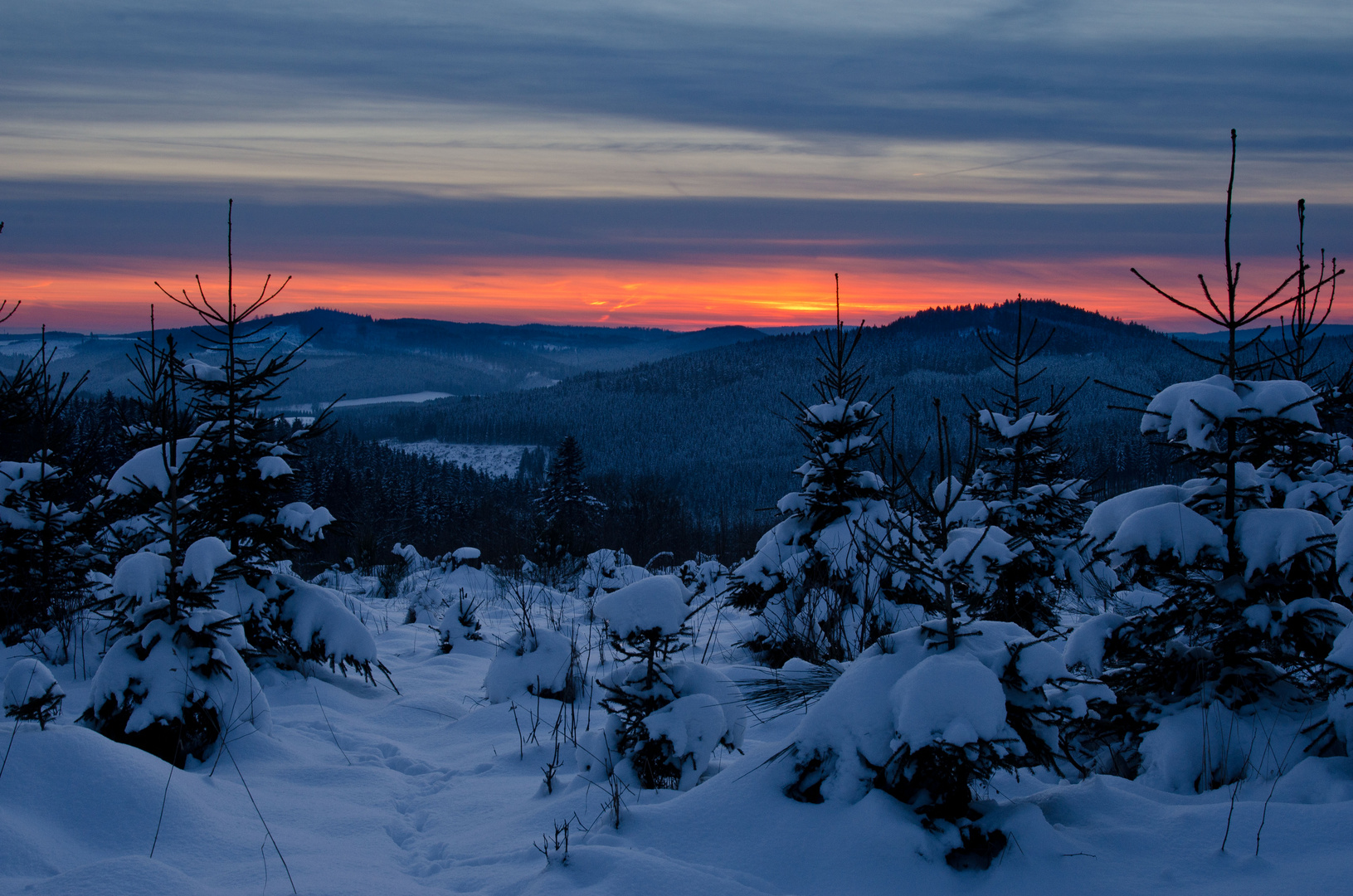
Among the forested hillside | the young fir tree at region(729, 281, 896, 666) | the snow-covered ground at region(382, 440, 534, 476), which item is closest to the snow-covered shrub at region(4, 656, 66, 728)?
the young fir tree at region(729, 281, 896, 666)

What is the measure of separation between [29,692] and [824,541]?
5.63 meters

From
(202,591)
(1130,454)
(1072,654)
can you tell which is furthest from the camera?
(1130,454)

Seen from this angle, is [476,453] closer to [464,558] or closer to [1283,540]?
[464,558]

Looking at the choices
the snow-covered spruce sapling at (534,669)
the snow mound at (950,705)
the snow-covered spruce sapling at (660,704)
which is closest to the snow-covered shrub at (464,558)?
the snow-covered spruce sapling at (534,669)

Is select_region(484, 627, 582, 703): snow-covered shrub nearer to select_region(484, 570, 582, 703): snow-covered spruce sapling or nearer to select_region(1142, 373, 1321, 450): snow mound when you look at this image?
select_region(484, 570, 582, 703): snow-covered spruce sapling

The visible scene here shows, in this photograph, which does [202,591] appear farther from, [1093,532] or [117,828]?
[1093,532]

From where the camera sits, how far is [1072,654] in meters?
3.77

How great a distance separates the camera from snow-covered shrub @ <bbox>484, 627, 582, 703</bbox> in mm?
5680

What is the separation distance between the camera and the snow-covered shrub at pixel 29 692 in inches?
135

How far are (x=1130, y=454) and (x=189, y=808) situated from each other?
106517 millimetres

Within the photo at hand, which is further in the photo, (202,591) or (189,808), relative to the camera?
(202,591)


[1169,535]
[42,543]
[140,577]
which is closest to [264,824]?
[140,577]

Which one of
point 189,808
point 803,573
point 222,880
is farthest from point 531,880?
point 803,573

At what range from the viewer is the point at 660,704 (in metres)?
3.64
